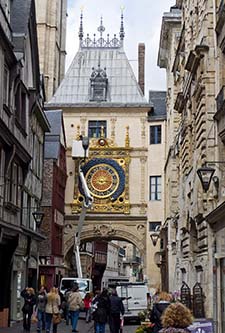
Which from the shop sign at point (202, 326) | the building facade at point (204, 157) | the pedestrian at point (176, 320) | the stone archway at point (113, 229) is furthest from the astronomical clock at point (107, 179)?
the pedestrian at point (176, 320)

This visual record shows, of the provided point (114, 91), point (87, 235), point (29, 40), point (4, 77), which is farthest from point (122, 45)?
point (4, 77)

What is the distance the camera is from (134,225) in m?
48.4

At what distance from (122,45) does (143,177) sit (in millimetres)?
13097

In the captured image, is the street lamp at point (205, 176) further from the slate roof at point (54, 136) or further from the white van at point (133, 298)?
the slate roof at point (54, 136)

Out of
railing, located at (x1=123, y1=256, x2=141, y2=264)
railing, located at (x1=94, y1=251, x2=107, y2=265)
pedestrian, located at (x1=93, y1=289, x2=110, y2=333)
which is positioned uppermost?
railing, located at (x1=123, y1=256, x2=141, y2=264)

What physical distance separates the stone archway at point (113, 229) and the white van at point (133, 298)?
16.9m

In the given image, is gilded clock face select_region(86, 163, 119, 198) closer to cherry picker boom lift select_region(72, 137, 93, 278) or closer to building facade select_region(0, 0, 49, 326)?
cherry picker boom lift select_region(72, 137, 93, 278)

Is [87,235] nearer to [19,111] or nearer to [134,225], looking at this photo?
[134,225]

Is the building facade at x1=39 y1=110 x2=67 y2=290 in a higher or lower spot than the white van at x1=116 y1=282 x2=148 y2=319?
higher

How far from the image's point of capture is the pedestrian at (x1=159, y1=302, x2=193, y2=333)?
291 inches

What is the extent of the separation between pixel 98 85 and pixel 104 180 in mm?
8169

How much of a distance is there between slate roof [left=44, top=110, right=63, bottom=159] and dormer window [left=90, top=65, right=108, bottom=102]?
5.78 metres

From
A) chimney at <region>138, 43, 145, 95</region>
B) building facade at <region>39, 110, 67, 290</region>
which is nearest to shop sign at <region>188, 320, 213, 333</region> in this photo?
building facade at <region>39, 110, 67, 290</region>

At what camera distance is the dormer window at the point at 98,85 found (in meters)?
51.8
